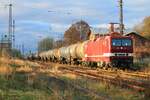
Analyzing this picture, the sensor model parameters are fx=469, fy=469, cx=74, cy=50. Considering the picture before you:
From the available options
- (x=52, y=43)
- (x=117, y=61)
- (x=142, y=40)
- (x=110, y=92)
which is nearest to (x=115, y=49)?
(x=117, y=61)

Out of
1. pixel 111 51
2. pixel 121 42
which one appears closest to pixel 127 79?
pixel 111 51

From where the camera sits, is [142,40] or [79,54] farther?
[142,40]

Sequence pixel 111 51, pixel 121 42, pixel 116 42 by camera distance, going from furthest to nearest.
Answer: pixel 121 42
pixel 116 42
pixel 111 51

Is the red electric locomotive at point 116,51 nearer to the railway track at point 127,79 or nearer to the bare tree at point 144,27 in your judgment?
the railway track at point 127,79

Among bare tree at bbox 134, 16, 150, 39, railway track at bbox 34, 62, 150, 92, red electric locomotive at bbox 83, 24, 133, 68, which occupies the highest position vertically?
bare tree at bbox 134, 16, 150, 39

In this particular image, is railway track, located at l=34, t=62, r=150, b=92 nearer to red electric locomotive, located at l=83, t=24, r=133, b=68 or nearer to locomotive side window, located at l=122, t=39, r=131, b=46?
red electric locomotive, located at l=83, t=24, r=133, b=68

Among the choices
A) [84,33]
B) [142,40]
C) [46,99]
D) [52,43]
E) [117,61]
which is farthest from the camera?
[52,43]

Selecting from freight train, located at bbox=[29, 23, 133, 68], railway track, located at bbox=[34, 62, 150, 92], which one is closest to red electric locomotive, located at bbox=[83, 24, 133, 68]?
freight train, located at bbox=[29, 23, 133, 68]

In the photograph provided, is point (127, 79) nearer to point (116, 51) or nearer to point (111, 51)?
point (111, 51)

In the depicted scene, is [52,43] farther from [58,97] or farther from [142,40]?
[58,97]

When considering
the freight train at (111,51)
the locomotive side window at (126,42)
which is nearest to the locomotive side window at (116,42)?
the freight train at (111,51)

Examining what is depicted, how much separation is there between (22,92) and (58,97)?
2250mm

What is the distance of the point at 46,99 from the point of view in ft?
46.5

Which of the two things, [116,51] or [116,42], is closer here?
[116,51]
